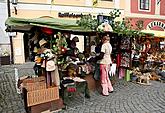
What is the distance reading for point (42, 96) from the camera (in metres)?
5.98

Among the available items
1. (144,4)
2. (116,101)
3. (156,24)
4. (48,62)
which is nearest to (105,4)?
(144,4)

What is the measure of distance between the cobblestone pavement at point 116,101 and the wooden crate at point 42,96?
19.6 inches

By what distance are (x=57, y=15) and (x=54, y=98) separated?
469 inches

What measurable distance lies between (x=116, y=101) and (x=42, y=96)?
2.33 metres

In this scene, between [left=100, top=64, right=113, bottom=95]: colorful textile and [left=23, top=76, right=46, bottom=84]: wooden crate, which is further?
[left=100, top=64, right=113, bottom=95]: colorful textile

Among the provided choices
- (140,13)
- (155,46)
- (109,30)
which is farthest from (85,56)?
(140,13)

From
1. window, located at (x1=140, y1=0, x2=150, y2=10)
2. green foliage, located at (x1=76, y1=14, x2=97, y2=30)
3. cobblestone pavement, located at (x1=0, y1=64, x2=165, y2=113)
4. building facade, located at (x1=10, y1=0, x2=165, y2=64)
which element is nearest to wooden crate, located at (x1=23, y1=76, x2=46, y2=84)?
cobblestone pavement, located at (x1=0, y1=64, x2=165, y2=113)

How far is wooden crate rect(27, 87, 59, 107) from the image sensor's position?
5.79 metres

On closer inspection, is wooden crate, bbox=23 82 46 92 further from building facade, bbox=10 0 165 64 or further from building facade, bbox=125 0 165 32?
building facade, bbox=125 0 165 32

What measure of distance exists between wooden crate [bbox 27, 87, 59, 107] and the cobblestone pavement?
497mm

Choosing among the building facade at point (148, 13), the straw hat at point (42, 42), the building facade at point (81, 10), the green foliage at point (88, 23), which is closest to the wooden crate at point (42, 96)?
the straw hat at point (42, 42)

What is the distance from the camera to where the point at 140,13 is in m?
22.2

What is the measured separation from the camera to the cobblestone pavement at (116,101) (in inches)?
254

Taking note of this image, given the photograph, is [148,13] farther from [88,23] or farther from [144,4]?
[88,23]
